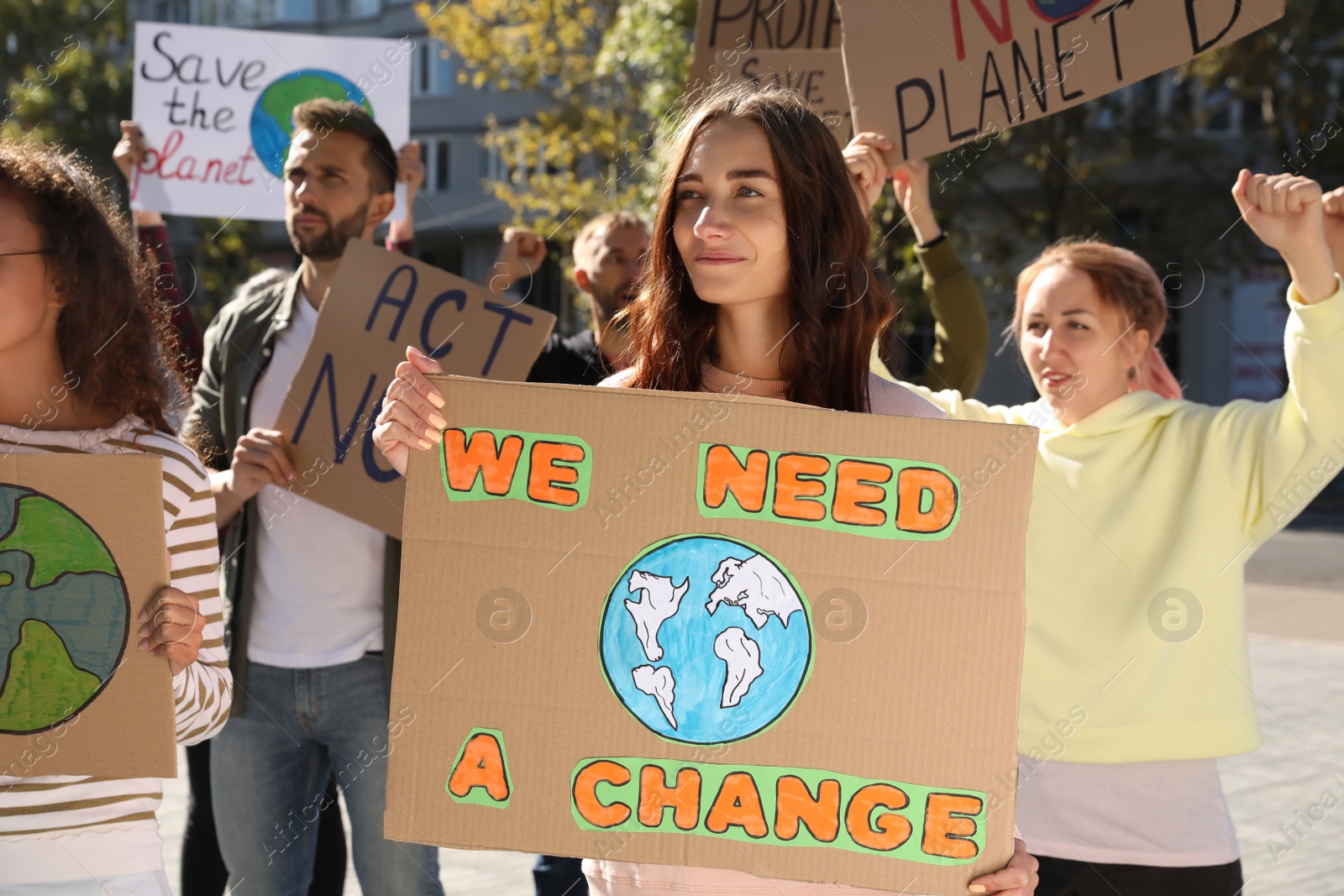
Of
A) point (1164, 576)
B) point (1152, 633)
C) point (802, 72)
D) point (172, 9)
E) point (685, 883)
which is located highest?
point (172, 9)

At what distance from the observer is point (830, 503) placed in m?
1.72

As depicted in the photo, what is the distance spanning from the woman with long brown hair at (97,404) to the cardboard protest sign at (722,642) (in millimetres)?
461

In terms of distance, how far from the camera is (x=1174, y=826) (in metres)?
2.38

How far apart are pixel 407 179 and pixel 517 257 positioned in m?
0.38

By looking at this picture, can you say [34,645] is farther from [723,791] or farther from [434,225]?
[434,225]

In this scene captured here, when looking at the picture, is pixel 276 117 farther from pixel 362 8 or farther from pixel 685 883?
pixel 362 8

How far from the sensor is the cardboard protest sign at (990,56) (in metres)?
2.64

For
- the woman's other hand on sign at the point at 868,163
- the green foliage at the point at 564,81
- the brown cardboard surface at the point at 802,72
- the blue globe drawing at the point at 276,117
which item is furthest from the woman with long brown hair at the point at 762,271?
the green foliage at the point at 564,81

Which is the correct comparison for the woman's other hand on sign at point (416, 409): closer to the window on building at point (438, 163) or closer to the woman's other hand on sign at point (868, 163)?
the woman's other hand on sign at point (868, 163)

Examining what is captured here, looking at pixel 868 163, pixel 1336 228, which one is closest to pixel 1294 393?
pixel 1336 228

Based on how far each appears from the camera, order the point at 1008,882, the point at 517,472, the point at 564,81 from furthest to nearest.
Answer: the point at 564,81 → the point at 517,472 → the point at 1008,882

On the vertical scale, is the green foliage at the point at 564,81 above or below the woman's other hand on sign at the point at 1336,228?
above

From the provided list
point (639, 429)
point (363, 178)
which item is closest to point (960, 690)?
point (639, 429)

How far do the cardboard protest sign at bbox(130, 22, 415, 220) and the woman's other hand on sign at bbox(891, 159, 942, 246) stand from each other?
2.13 m
